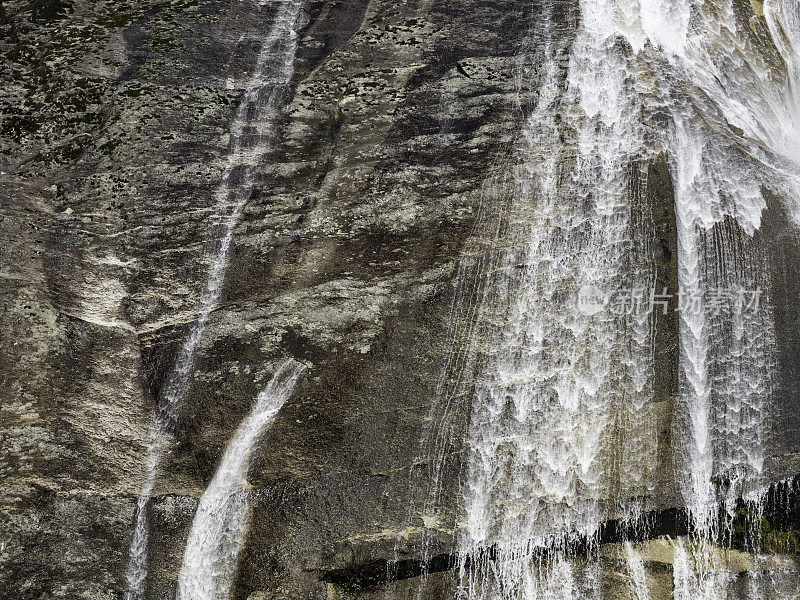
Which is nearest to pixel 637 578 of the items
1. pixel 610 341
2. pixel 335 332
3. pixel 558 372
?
pixel 558 372

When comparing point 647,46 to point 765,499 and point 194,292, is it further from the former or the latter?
point 194,292

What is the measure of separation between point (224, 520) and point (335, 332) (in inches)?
128

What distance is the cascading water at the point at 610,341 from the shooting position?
9.34 meters

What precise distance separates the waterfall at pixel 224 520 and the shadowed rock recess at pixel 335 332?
0.14 meters

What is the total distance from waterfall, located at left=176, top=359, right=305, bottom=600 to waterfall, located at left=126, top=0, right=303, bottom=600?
765 millimetres

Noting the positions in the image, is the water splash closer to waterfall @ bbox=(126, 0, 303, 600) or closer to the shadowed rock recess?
the shadowed rock recess

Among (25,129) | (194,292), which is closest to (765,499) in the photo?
(194,292)

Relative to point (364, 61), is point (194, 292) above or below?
below

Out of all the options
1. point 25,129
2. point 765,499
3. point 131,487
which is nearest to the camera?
point 765,499

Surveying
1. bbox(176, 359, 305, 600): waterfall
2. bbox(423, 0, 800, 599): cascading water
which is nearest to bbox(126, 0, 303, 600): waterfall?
bbox(176, 359, 305, 600): waterfall

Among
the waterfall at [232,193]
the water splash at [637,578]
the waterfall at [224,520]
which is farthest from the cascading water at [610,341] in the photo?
the waterfall at [232,193]

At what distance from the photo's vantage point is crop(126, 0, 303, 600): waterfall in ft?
32.6

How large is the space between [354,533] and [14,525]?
199 inches

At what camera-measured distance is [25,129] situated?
37.6 ft
